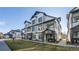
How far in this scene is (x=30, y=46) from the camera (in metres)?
1.97

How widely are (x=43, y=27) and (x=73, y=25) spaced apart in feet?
1.12

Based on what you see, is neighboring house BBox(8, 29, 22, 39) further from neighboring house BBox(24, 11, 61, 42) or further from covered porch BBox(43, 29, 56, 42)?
covered porch BBox(43, 29, 56, 42)

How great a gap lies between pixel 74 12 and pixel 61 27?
223mm

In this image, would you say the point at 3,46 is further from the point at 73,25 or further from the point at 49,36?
the point at 73,25

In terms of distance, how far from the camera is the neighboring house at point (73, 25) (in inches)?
77.9

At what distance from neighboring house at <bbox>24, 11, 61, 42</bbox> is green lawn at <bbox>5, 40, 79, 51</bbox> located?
0.23 ft

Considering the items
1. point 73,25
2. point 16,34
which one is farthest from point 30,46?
point 73,25

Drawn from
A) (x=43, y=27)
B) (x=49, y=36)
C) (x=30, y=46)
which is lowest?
(x=30, y=46)

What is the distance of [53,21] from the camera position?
2012 millimetres

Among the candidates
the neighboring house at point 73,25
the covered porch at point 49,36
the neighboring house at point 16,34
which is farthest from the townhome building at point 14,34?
the neighboring house at point 73,25

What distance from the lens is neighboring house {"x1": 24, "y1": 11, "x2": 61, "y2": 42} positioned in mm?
1990

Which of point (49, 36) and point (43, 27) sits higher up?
point (43, 27)
